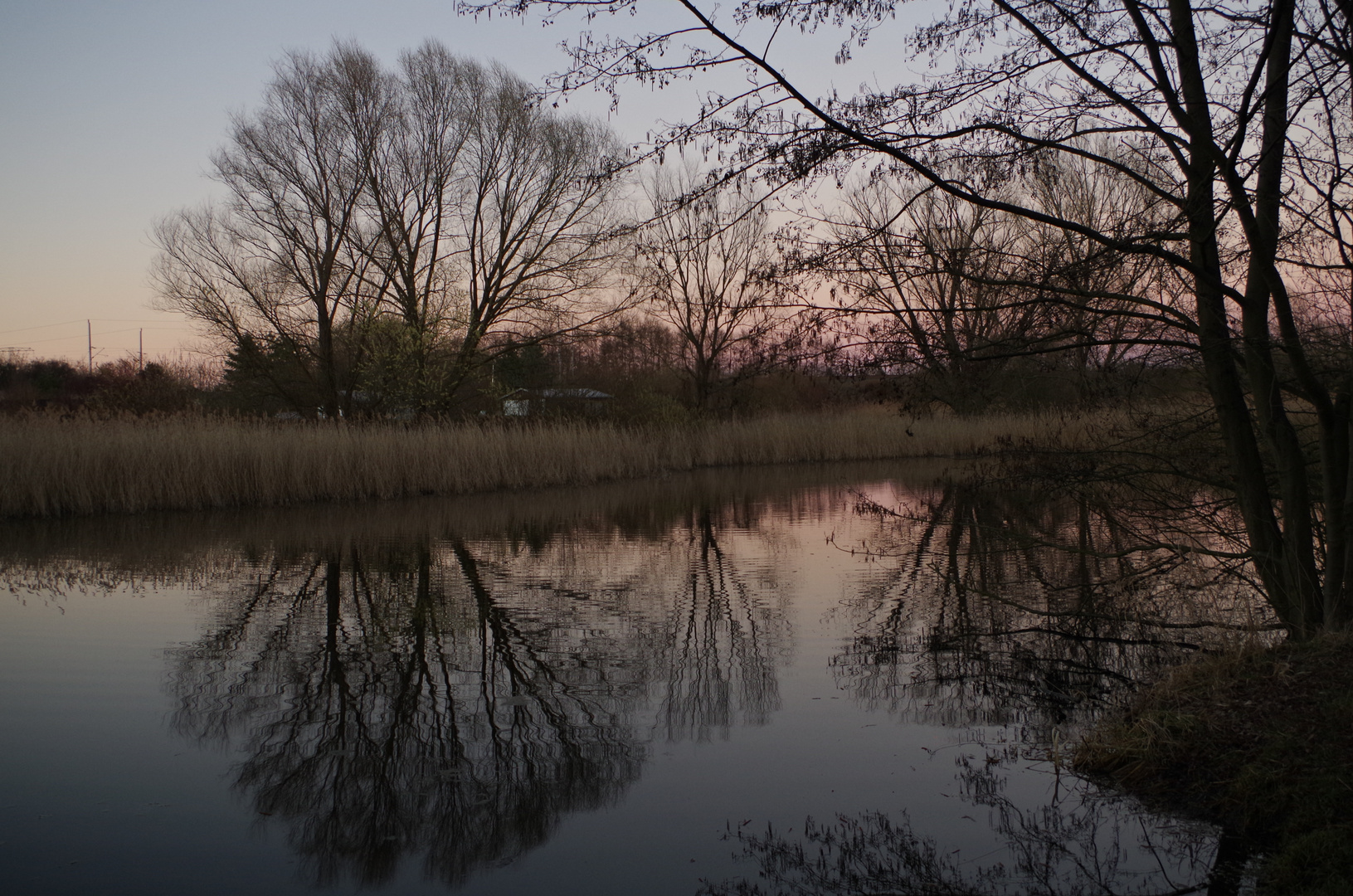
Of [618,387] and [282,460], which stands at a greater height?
[618,387]

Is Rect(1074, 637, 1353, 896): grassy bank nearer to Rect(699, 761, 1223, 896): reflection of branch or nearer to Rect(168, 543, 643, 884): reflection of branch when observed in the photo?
Rect(699, 761, 1223, 896): reflection of branch

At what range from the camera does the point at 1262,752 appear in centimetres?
318

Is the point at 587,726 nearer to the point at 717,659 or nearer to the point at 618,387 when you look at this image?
the point at 717,659

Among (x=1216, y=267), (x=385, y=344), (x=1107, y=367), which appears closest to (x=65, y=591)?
(x=1107, y=367)

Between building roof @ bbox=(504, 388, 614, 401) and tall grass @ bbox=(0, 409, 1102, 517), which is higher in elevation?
building roof @ bbox=(504, 388, 614, 401)

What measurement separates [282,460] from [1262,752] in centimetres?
1413

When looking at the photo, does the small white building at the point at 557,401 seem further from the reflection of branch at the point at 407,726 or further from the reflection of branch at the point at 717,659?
the reflection of branch at the point at 407,726

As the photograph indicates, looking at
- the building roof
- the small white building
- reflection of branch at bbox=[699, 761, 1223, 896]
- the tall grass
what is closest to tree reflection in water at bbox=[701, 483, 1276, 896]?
reflection of branch at bbox=[699, 761, 1223, 896]

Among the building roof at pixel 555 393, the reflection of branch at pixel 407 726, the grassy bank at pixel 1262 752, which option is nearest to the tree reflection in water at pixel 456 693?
the reflection of branch at pixel 407 726

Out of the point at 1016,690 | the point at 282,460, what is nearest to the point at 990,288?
the point at 1016,690

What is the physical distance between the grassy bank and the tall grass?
5.81 m

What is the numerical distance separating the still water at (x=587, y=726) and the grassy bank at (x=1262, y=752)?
161 millimetres

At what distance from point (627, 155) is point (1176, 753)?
3151 millimetres

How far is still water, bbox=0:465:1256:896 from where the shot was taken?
113 inches
